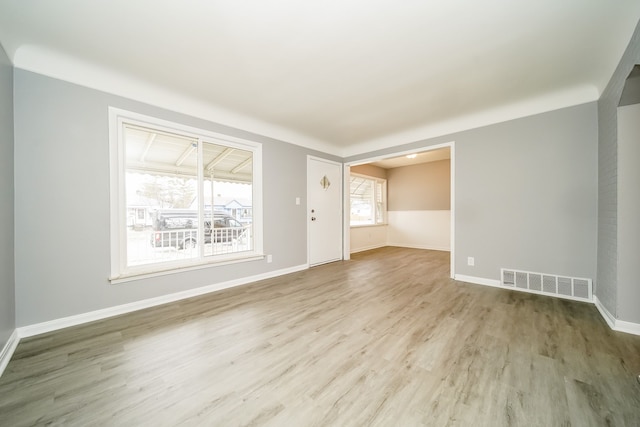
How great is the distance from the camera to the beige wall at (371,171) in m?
6.31

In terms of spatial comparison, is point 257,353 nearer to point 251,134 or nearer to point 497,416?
point 497,416

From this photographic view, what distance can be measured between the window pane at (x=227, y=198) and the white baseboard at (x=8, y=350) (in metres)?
1.64

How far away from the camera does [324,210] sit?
189 inches

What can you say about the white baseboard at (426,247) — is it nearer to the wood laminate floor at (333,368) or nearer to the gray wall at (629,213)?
the wood laminate floor at (333,368)

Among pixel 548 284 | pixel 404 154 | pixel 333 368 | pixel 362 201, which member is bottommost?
pixel 333 368

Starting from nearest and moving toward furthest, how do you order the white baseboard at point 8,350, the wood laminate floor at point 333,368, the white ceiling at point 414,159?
1. the wood laminate floor at point 333,368
2. the white baseboard at point 8,350
3. the white ceiling at point 414,159

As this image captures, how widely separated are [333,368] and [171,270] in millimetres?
2227

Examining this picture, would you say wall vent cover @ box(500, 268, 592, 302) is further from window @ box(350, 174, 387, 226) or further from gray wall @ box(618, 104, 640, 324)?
window @ box(350, 174, 387, 226)

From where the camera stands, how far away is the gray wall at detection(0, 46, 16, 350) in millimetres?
1694

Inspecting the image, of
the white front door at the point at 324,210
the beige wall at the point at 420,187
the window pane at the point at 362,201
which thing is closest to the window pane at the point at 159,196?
the white front door at the point at 324,210

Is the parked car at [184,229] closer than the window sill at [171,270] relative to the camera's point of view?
No

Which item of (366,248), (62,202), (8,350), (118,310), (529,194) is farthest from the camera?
(366,248)

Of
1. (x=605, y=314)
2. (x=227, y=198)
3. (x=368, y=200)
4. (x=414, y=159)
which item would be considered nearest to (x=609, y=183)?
(x=605, y=314)

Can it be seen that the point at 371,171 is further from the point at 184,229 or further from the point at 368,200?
the point at 184,229
